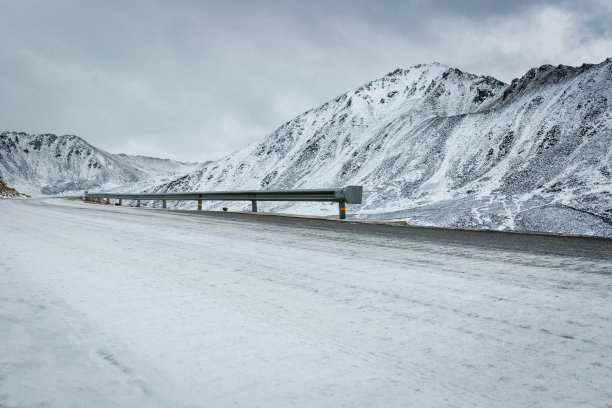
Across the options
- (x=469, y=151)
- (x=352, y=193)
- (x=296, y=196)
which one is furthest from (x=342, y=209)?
(x=469, y=151)

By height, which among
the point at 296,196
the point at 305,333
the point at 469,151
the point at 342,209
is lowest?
the point at 305,333

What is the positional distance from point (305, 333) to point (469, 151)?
89.4 feet

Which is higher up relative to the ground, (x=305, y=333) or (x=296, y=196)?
(x=296, y=196)

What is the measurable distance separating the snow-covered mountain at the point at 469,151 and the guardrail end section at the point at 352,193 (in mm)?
2569

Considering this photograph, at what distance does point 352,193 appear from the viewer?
1059 cm

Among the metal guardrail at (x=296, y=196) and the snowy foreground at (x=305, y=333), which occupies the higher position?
the metal guardrail at (x=296, y=196)

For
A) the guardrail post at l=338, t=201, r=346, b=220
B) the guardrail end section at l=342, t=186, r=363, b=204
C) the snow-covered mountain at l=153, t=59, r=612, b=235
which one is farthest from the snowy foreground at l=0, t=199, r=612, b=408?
the snow-covered mountain at l=153, t=59, r=612, b=235

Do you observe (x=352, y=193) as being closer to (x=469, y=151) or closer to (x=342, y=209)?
(x=342, y=209)

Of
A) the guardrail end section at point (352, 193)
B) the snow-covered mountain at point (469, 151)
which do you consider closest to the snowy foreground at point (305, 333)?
the guardrail end section at point (352, 193)

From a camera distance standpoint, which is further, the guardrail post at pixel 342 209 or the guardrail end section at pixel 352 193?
the guardrail end section at pixel 352 193

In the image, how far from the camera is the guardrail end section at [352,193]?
10.5 meters

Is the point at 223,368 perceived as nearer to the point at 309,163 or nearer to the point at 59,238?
the point at 59,238

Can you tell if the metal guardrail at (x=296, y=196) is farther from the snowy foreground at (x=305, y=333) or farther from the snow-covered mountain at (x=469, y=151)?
the snowy foreground at (x=305, y=333)

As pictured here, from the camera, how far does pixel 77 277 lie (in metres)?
2.88
